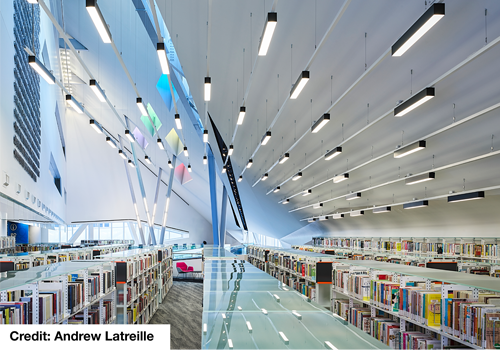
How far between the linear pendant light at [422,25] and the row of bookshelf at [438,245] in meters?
6.67

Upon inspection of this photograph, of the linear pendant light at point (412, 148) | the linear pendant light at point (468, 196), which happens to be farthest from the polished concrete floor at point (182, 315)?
Answer: the linear pendant light at point (468, 196)

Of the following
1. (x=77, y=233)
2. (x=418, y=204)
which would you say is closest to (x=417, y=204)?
(x=418, y=204)

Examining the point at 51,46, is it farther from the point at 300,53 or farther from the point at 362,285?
the point at 362,285

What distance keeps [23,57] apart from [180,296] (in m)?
7.29

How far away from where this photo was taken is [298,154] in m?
12.0

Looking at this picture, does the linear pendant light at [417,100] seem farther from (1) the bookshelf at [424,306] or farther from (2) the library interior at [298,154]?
(1) the bookshelf at [424,306]

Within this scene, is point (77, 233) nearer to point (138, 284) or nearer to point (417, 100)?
point (138, 284)

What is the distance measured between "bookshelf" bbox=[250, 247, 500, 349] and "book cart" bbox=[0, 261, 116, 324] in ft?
10.5

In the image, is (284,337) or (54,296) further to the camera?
(54,296)

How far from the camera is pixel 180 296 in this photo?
1121 cm

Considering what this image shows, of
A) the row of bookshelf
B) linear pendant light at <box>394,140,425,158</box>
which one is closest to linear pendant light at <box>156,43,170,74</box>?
linear pendant light at <box>394,140,425,158</box>

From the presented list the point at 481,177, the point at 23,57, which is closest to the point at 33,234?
the point at 23,57

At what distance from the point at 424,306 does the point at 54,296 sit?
3.44 meters

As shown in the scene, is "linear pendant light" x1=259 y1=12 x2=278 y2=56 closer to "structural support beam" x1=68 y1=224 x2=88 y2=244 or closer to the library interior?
the library interior
